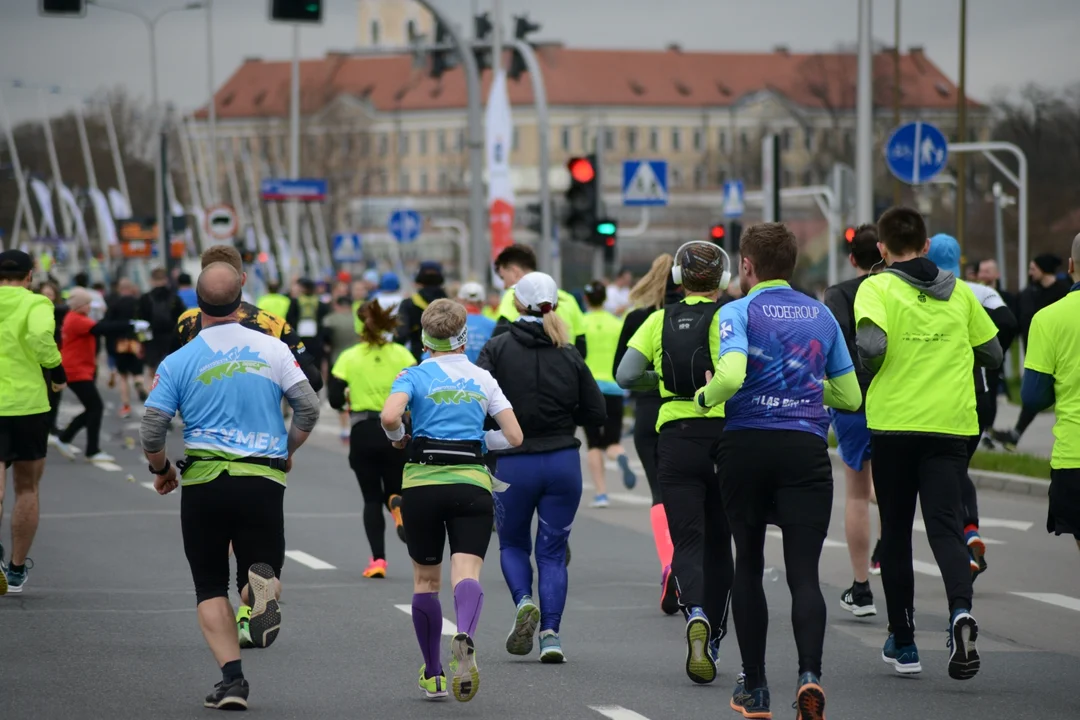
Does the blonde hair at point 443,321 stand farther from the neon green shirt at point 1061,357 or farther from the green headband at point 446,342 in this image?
the neon green shirt at point 1061,357

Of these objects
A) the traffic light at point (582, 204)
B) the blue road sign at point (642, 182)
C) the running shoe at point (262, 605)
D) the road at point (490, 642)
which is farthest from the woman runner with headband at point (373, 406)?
the blue road sign at point (642, 182)

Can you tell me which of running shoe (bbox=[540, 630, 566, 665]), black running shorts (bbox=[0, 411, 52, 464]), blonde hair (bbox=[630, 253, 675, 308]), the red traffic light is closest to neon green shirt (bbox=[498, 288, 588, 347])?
blonde hair (bbox=[630, 253, 675, 308])

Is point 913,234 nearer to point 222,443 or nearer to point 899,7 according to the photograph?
point 222,443

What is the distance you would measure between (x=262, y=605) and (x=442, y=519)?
3.13 ft

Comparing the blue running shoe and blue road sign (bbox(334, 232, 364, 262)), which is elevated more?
the blue running shoe

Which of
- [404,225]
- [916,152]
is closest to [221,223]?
[404,225]

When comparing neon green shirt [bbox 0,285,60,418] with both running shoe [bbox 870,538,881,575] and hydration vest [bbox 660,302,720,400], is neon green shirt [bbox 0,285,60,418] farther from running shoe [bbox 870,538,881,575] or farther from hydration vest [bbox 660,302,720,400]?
running shoe [bbox 870,538,881,575]

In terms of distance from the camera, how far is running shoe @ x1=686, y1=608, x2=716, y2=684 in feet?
25.2

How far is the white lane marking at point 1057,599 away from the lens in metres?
10.3

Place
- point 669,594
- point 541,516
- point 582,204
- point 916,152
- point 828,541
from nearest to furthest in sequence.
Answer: point 541,516 → point 669,594 → point 828,541 → point 916,152 → point 582,204

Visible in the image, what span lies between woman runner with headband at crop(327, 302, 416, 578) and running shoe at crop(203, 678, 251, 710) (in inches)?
165

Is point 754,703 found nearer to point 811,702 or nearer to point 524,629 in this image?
point 811,702

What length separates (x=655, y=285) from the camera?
9.95 m

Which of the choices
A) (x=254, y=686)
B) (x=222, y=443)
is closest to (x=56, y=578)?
(x=254, y=686)
